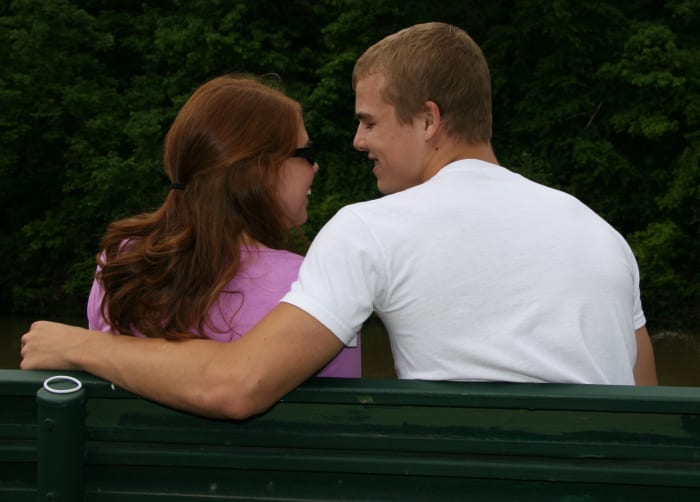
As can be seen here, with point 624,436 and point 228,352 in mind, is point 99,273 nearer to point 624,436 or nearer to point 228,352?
point 228,352

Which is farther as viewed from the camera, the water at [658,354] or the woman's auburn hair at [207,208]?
the water at [658,354]

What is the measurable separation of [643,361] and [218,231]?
86 cm

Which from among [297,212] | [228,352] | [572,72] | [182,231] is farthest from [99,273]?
[572,72]

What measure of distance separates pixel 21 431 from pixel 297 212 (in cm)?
77

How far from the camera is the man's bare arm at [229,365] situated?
4.19 ft

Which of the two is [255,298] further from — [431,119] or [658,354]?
[658,354]

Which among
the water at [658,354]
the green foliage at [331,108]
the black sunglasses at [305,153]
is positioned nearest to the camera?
the black sunglasses at [305,153]

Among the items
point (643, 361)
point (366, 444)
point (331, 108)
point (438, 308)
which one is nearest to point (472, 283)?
point (438, 308)

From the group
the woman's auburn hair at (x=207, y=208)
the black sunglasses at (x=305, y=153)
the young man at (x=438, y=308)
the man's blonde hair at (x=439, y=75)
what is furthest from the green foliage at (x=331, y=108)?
the young man at (x=438, y=308)

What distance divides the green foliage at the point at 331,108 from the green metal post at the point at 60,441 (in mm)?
14272

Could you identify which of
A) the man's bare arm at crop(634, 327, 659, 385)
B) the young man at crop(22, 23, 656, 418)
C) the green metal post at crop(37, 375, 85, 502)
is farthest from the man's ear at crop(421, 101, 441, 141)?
the green metal post at crop(37, 375, 85, 502)

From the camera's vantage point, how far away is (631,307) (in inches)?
60.2

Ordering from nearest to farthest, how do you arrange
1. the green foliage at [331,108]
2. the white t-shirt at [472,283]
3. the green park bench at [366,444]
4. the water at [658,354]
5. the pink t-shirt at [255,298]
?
the green park bench at [366,444] → the white t-shirt at [472,283] → the pink t-shirt at [255,298] → the water at [658,354] → the green foliage at [331,108]

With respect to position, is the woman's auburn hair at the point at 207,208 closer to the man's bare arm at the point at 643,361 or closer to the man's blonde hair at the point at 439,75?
the man's blonde hair at the point at 439,75
